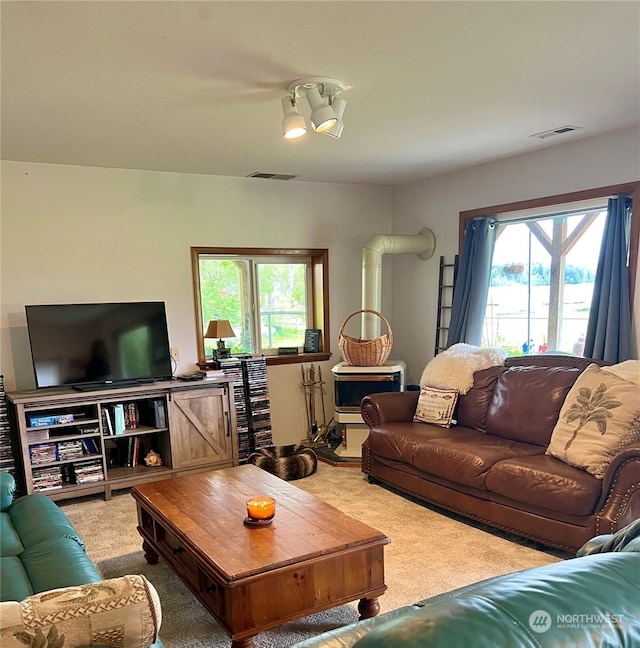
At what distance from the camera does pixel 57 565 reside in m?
2.13

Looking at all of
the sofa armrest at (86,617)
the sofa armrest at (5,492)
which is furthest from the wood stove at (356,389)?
the sofa armrest at (86,617)

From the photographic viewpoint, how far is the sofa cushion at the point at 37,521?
2.45m

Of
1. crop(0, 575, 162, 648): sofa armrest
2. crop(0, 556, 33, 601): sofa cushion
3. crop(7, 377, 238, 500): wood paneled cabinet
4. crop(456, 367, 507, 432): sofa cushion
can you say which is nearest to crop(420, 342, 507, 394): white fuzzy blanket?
crop(456, 367, 507, 432): sofa cushion

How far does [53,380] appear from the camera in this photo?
4031 mm

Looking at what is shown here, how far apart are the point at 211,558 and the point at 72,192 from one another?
3.25m

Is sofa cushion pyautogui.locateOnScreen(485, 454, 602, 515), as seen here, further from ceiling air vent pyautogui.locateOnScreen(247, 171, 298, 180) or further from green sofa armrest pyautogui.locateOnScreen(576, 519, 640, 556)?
ceiling air vent pyautogui.locateOnScreen(247, 171, 298, 180)

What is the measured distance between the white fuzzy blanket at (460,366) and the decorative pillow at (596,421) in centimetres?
87

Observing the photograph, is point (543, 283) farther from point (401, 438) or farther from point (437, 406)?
point (401, 438)

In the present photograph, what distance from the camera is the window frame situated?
3.69 meters

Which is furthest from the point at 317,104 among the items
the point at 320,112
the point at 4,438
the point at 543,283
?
the point at 4,438

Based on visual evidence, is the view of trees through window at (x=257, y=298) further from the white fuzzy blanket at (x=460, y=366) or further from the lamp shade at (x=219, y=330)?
the white fuzzy blanket at (x=460, y=366)

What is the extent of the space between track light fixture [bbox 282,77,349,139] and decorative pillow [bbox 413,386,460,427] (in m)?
2.16

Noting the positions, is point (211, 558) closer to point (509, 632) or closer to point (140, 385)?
point (509, 632)

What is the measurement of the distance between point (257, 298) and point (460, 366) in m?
2.07
